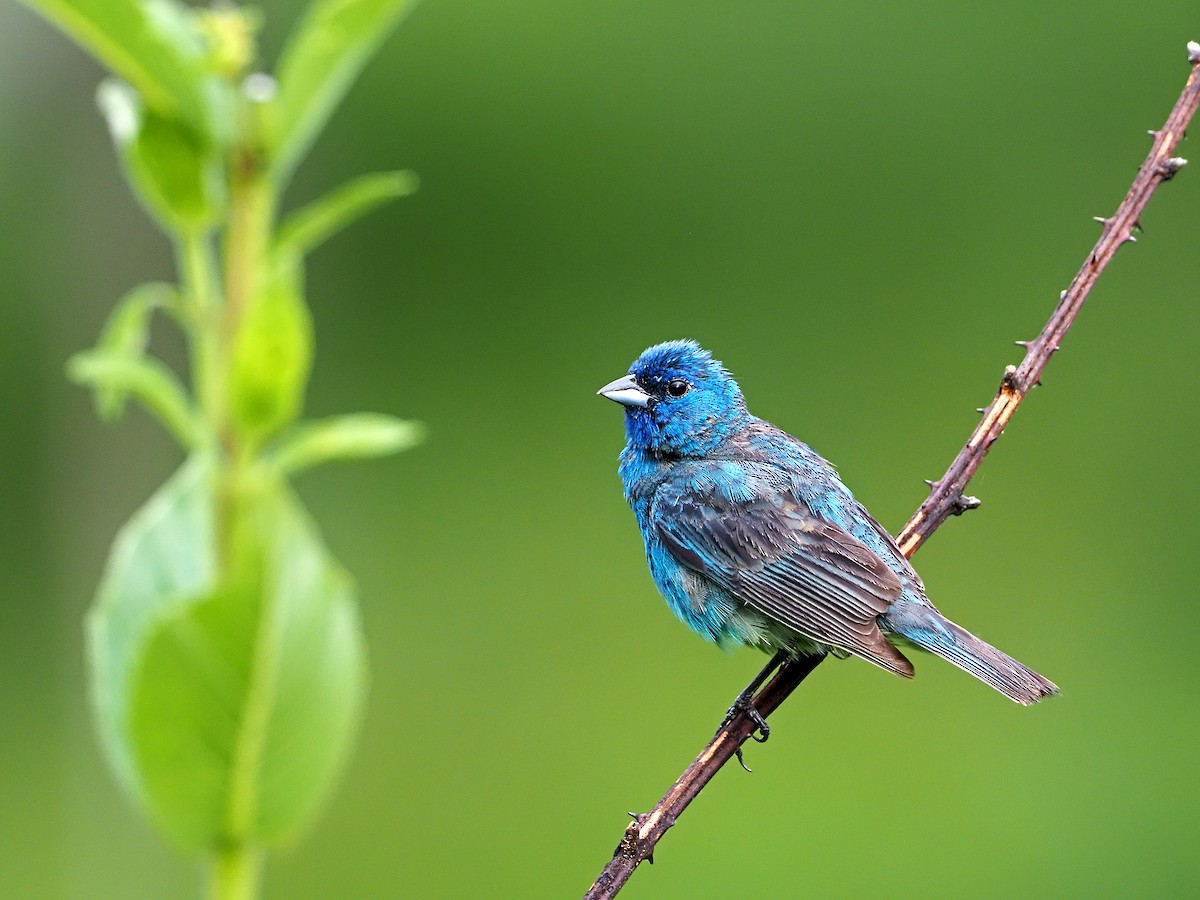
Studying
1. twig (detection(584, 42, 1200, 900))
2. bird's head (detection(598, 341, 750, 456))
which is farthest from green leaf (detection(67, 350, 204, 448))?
bird's head (detection(598, 341, 750, 456))

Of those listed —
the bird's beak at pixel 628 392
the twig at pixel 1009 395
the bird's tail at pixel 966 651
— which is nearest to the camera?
the twig at pixel 1009 395

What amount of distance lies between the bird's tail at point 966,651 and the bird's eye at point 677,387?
898 mm

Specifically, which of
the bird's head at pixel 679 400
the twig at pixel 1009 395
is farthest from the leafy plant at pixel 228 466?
the bird's head at pixel 679 400

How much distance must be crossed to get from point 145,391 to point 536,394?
938 cm

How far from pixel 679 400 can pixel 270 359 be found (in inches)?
146

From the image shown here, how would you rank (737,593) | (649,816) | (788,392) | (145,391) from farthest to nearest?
(788,392), (737,593), (649,816), (145,391)

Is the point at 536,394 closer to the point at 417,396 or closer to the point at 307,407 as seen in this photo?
the point at 417,396

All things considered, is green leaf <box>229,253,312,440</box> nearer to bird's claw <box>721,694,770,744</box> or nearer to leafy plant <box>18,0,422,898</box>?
leafy plant <box>18,0,422,898</box>

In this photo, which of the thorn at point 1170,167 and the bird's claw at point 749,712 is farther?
the bird's claw at point 749,712

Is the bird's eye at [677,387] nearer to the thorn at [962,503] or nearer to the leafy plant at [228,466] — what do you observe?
the thorn at [962,503]

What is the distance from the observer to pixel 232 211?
74 cm

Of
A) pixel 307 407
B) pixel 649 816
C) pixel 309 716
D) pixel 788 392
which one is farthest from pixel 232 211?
pixel 307 407

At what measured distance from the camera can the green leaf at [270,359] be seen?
68cm

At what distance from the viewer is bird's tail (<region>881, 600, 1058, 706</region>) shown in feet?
12.5
